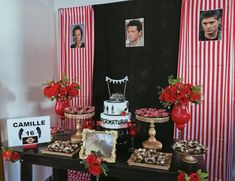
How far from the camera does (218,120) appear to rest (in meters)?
1.84

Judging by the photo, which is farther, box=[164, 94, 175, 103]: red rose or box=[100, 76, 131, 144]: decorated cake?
box=[100, 76, 131, 144]: decorated cake

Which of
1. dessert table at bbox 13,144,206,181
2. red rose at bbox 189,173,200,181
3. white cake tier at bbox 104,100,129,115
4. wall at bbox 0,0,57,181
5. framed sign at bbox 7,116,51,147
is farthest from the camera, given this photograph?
wall at bbox 0,0,57,181

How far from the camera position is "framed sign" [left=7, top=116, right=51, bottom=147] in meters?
1.43

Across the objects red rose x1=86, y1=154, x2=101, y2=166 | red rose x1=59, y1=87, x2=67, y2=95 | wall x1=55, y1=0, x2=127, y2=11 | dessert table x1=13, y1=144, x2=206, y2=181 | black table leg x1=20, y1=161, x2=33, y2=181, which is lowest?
black table leg x1=20, y1=161, x2=33, y2=181

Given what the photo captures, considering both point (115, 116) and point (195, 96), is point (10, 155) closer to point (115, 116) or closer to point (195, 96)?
point (115, 116)

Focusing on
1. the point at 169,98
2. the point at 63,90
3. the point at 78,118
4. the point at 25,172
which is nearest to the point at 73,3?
the point at 63,90

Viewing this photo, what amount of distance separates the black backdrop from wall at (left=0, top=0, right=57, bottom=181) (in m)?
0.55

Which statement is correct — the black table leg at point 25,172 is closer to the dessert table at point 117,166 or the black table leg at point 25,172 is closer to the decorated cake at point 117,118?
the dessert table at point 117,166

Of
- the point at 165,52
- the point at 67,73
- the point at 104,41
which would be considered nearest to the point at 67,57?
the point at 67,73

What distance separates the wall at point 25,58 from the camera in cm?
173

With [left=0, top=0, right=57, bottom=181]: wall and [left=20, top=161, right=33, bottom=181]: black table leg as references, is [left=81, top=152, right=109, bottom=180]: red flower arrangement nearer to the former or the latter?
[left=20, top=161, right=33, bottom=181]: black table leg

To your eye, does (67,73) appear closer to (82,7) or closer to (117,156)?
(82,7)

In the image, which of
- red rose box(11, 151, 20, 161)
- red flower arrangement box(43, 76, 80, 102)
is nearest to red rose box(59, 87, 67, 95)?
red flower arrangement box(43, 76, 80, 102)

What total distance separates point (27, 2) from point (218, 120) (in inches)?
83.1
